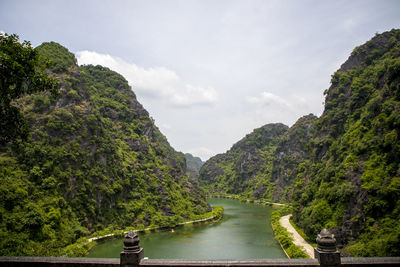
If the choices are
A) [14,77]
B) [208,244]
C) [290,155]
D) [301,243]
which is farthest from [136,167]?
[290,155]

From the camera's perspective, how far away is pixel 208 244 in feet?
114

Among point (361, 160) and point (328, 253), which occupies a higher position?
point (361, 160)

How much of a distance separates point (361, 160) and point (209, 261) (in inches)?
1147

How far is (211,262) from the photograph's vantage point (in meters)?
6.92

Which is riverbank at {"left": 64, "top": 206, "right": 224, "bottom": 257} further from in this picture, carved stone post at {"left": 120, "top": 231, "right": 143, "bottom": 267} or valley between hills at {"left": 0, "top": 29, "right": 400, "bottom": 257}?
carved stone post at {"left": 120, "top": 231, "right": 143, "bottom": 267}

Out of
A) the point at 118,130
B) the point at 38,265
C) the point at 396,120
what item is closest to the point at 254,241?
the point at 396,120

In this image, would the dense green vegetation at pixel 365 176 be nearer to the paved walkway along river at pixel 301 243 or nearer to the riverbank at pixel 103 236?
the paved walkway along river at pixel 301 243

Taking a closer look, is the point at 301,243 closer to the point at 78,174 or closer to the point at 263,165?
the point at 78,174

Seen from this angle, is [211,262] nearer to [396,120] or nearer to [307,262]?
[307,262]

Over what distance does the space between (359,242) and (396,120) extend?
1280cm

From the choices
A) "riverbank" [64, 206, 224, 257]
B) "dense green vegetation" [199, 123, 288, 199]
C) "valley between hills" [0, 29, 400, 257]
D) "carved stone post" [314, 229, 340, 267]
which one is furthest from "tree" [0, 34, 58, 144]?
"dense green vegetation" [199, 123, 288, 199]

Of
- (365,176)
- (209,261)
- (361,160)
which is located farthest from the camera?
(361,160)

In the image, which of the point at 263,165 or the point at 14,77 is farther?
the point at 263,165

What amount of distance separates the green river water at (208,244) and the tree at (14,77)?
21705 millimetres
